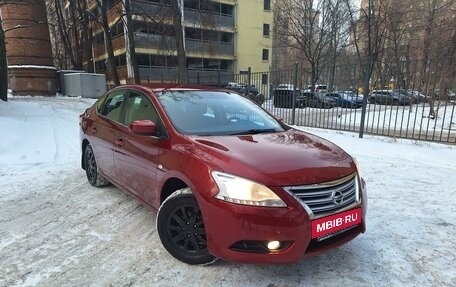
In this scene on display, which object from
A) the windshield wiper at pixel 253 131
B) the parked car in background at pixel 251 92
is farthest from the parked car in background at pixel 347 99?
the windshield wiper at pixel 253 131

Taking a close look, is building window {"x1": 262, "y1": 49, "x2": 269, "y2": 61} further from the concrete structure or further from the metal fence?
the metal fence

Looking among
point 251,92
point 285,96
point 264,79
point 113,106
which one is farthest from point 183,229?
point 251,92

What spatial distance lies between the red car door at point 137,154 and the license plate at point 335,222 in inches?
63.8

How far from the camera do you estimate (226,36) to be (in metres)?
43.3

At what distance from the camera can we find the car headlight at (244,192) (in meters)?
2.73

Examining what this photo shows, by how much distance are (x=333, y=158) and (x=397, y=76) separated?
7.40 m

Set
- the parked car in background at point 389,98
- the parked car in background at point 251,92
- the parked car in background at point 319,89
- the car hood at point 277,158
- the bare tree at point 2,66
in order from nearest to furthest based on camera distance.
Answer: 1. the car hood at point 277,158
2. the parked car in background at point 389,98
3. the parked car in background at point 319,89
4. the parked car in background at point 251,92
5. the bare tree at point 2,66

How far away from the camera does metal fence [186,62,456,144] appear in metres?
9.23

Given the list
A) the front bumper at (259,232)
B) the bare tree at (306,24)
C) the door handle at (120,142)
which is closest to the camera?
the front bumper at (259,232)

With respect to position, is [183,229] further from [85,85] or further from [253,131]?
[85,85]

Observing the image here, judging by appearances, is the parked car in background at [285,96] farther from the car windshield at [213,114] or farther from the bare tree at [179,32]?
the car windshield at [213,114]

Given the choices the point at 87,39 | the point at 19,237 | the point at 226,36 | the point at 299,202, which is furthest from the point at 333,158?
the point at 226,36

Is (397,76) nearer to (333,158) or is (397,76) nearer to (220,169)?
(333,158)

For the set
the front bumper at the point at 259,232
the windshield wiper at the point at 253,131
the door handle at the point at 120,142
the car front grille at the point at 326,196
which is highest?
the windshield wiper at the point at 253,131
